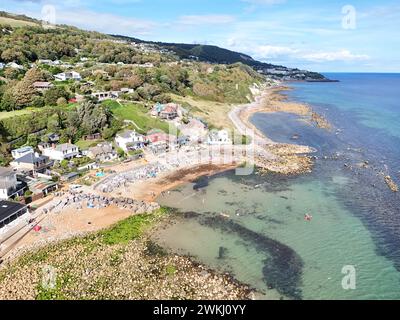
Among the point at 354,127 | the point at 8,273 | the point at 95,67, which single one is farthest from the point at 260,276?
the point at 95,67

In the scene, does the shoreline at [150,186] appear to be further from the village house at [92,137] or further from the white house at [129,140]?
the village house at [92,137]

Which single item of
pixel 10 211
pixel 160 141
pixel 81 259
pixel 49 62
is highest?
pixel 49 62

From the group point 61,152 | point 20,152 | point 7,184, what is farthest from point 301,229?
point 20,152

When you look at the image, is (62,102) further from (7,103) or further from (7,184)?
(7,184)

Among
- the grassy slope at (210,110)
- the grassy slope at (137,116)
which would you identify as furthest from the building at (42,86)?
the grassy slope at (210,110)

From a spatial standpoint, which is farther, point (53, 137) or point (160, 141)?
point (160, 141)
